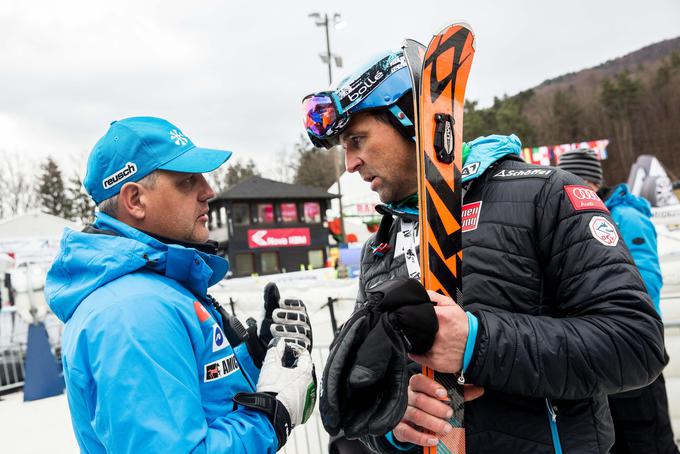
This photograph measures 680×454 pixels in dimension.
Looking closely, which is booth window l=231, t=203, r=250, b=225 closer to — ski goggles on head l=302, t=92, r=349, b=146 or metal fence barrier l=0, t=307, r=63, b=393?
metal fence barrier l=0, t=307, r=63, b=393

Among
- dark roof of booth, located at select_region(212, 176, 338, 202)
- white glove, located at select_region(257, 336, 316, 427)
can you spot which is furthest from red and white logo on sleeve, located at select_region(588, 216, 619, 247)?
dark roof of booth, located at select_region(212, 176, 338, 202)

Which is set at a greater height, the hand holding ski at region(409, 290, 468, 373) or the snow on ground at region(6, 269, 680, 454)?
the hand holding ski at region(409, 290, 468, 373)

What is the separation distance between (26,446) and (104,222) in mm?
5091

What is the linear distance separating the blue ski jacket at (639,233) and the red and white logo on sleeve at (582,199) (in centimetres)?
222

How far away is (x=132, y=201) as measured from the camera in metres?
1.74

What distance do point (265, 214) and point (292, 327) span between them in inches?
1270

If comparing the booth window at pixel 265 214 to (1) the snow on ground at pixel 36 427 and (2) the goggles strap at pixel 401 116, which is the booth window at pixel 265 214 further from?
(2) the goggles strap at pixel 401 116

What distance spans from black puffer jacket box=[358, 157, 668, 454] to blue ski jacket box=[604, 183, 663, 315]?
230 centimetres

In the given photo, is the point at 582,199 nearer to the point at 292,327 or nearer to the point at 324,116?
the point at 324,116

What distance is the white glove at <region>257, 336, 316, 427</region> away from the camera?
1.62m

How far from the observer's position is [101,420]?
128 centimetres

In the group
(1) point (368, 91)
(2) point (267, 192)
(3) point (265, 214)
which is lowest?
(3) point (265, 214)

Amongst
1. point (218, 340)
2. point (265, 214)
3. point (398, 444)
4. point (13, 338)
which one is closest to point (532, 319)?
point (398, 444)

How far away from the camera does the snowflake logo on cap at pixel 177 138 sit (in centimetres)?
179
